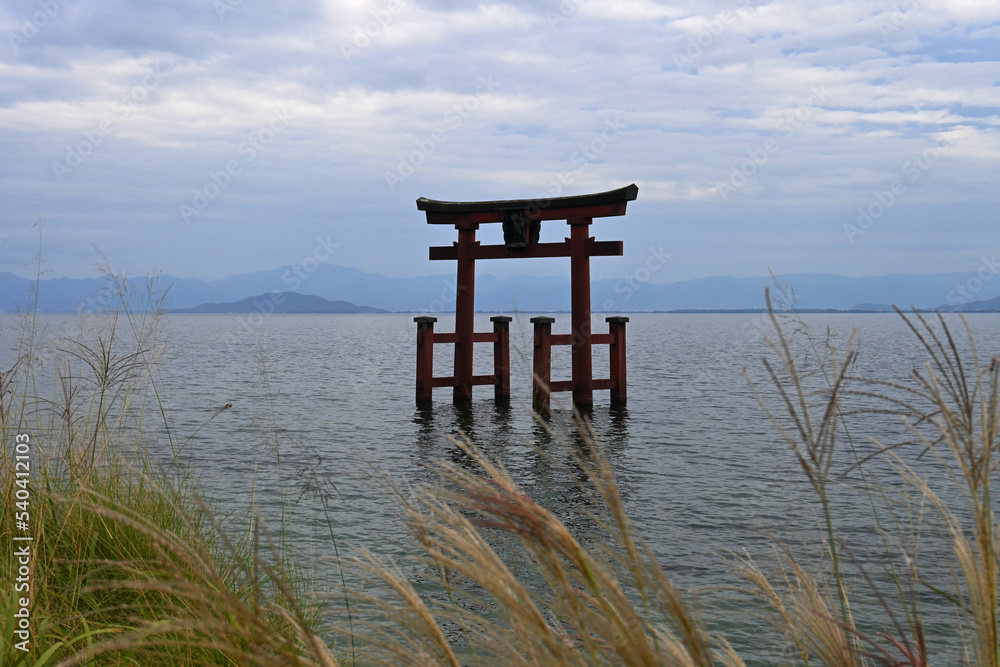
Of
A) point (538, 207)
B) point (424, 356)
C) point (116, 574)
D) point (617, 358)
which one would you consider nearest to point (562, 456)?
point (617, 358)

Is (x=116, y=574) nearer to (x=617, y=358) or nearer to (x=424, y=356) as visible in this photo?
(x=424, y=356)

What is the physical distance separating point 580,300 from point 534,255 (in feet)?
4.02

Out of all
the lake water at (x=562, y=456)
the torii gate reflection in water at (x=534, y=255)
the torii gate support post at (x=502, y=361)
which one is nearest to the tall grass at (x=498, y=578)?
the lake water at (x=562, y=456)

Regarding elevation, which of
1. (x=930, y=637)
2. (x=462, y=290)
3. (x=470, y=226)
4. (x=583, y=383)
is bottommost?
(x=930, y=637)

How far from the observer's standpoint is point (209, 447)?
35.4 ft

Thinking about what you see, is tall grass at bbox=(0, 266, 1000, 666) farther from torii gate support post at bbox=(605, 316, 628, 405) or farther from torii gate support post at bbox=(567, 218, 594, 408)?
torii gate support post at bbox=(605, 316, 628, 405)

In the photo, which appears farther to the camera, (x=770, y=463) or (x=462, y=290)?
(x=462, y=290)

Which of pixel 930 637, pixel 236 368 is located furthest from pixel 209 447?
pixel 236 368

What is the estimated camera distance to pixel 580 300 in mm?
13164

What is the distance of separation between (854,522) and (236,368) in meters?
23.0

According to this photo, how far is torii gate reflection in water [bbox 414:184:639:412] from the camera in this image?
509 inches

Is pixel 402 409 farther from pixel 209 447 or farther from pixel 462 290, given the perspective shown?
pixel 209 447

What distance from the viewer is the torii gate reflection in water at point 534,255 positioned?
12922 millimetres

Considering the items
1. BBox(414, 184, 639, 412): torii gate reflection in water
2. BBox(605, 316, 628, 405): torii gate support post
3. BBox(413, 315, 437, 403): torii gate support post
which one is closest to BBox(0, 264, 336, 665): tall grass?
BBox(413, 315, 437, 403): torii gate support post
